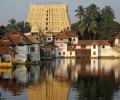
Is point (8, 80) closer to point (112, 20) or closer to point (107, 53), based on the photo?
point (107, 53)

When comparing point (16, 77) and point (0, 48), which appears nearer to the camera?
point (16, 77)

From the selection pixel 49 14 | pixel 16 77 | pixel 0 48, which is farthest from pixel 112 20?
pixel 16 77

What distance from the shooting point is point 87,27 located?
9794 centimetres

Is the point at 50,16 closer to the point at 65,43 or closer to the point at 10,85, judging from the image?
the point at 65,43

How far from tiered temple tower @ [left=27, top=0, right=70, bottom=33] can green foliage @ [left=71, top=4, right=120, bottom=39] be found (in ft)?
114

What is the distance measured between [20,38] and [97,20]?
44379 mm

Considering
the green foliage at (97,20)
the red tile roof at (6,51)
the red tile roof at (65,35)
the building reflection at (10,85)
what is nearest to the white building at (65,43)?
the red tile roof at (65,35)

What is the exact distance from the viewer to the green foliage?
320 feet

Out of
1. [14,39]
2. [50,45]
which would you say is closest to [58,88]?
[14,39]

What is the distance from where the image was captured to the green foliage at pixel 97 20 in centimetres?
9744

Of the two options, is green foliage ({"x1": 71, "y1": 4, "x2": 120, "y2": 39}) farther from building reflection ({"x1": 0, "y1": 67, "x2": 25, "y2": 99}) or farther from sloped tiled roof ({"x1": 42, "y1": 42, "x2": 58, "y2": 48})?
building reflection ({"x1": 0, "y1": 67, "x2": 25, "y2": 99})

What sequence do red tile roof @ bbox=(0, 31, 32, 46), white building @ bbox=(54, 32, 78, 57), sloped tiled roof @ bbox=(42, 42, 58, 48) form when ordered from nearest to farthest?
red tile roof @ bbox=(0, 31, 32, 46)
sloped tiled roof @ bbox=(42, 42, 58, 48)
white building @ bbox=(54, 32, 78, 57)

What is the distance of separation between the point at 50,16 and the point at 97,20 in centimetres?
4134

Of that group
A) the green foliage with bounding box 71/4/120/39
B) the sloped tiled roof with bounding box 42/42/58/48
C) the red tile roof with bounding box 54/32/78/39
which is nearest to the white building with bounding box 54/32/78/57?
the red tile roof with bounding box 54/32/78/39
